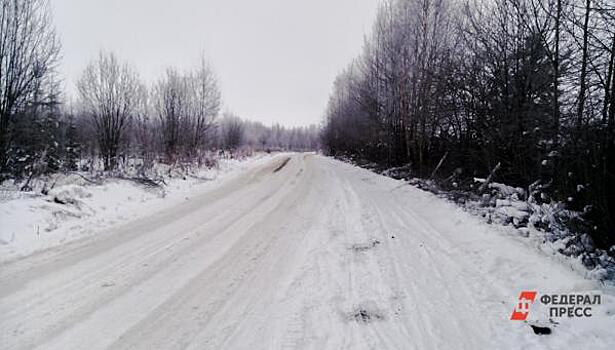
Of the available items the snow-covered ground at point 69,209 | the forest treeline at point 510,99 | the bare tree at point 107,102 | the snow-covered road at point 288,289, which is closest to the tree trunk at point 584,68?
the forest treeline at point 510,99

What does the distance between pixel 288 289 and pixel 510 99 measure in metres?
8.23

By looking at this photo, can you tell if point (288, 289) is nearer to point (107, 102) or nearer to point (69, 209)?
point (69, 209)

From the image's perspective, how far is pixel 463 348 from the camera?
7.79 feet

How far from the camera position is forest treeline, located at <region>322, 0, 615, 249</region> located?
4.59 meters

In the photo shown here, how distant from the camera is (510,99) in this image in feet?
26.6

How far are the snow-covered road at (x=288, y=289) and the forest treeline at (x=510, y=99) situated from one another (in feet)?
4.84

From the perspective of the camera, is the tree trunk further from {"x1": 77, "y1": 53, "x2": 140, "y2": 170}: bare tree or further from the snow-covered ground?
{"x1": 77, "y1": 53, "x2": 140, "y2": 170}: bare tree

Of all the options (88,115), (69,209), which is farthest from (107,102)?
(69,209)

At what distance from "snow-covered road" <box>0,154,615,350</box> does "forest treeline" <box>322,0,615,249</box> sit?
147cm

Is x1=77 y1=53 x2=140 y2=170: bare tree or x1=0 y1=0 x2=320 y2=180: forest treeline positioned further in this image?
x1=77 y1=53 x2=140 y2=170: bare tree

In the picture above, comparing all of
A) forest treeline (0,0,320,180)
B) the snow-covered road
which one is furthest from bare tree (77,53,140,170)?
the snow-covered road

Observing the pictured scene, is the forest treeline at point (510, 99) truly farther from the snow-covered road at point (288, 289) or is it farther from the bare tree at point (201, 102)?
the bare tree at point (201, 102)

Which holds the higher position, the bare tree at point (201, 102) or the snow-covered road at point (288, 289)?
the bare tree at point (201, 102)

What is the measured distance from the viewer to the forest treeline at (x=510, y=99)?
4594mm
